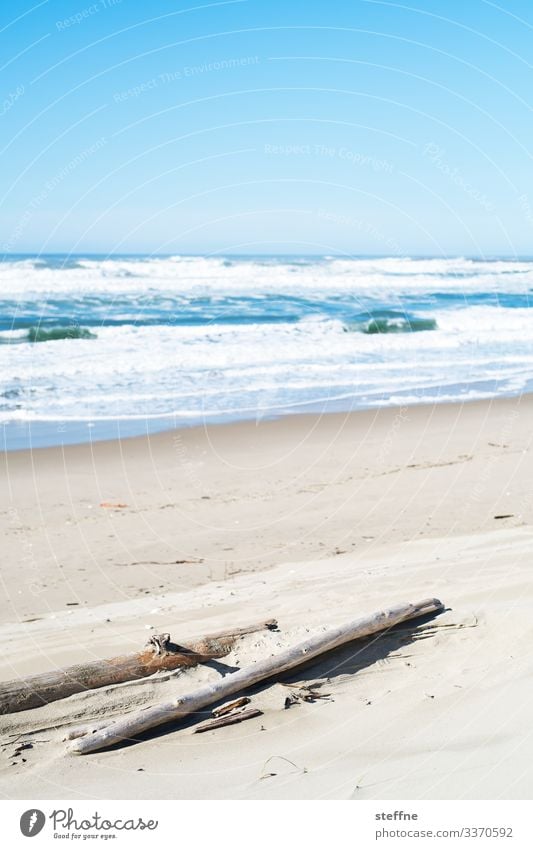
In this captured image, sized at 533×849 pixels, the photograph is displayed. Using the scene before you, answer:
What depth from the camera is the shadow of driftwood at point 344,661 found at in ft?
14.9

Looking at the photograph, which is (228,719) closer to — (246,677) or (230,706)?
(230,706)

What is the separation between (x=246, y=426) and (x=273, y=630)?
330 inches

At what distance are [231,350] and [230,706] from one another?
17.6 meters

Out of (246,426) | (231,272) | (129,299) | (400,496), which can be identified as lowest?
(400,496)

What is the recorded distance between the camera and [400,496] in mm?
9578

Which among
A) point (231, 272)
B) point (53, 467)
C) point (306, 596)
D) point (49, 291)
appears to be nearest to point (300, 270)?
point (231, 272)

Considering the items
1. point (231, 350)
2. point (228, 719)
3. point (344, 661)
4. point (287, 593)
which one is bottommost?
point (228, 719)

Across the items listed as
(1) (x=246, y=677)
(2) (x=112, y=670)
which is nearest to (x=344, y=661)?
(1) (x=246, y=677)

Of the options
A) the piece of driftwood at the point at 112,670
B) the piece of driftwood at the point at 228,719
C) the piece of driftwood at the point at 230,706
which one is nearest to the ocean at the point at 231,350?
the piece of driftwood at the point at 112,670

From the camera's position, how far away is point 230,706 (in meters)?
4.62

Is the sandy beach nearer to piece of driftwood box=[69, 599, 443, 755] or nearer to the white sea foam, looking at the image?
piece of driftwood box=[69, 599, 443, 755]

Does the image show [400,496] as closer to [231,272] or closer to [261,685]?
[261,685]

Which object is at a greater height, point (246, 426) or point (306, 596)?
point (246, 426)

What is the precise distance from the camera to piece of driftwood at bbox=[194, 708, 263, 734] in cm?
444
